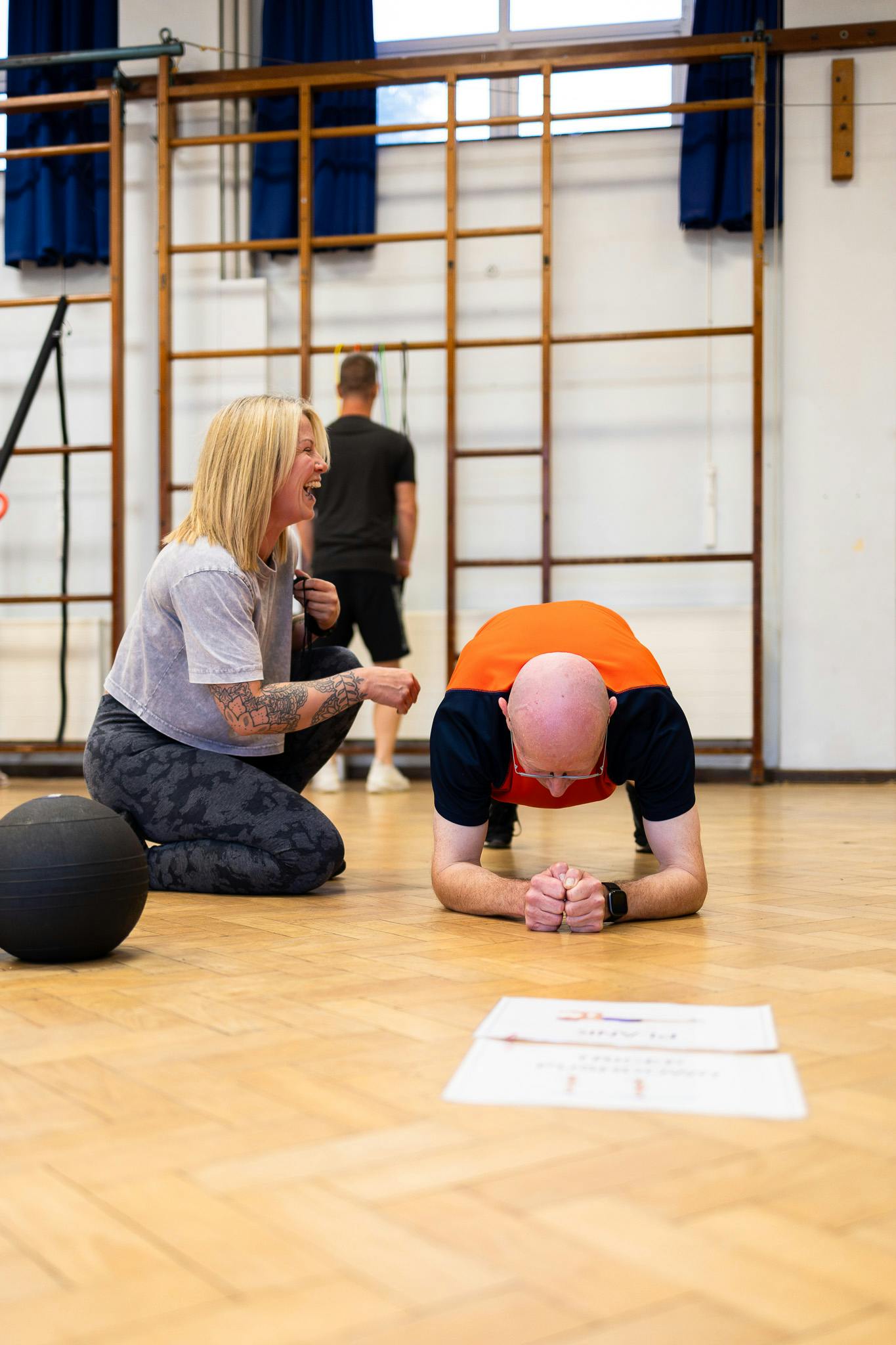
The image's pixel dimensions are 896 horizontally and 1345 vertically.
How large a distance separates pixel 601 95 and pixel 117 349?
240 cm

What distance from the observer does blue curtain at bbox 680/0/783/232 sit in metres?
5.46

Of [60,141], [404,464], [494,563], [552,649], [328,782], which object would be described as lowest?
[328,782]

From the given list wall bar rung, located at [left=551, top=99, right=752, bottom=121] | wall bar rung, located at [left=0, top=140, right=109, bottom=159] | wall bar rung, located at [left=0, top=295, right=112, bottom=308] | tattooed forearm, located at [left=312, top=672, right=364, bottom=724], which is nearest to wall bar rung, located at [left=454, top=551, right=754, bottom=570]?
wall bar rung, located at [left=551, top=99, right=752, bottom=121]

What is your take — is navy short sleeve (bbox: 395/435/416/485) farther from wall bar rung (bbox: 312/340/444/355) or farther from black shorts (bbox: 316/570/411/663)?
wall bar rung (bbox: 312/340/444/355)

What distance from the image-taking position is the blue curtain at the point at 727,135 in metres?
5.46

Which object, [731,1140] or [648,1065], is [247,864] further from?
[731,1140]

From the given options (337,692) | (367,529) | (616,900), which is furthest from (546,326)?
(616,900)

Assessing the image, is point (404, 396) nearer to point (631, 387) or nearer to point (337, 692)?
point (631, 387)

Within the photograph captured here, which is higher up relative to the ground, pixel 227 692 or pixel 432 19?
pixel 432 19

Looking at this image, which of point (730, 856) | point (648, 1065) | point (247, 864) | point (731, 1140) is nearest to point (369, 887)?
point (247, 864)

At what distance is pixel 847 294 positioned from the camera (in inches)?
217

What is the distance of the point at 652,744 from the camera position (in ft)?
6.71

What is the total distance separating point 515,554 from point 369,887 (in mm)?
3342

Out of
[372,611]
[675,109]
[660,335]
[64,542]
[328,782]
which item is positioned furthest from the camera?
[64,542]
